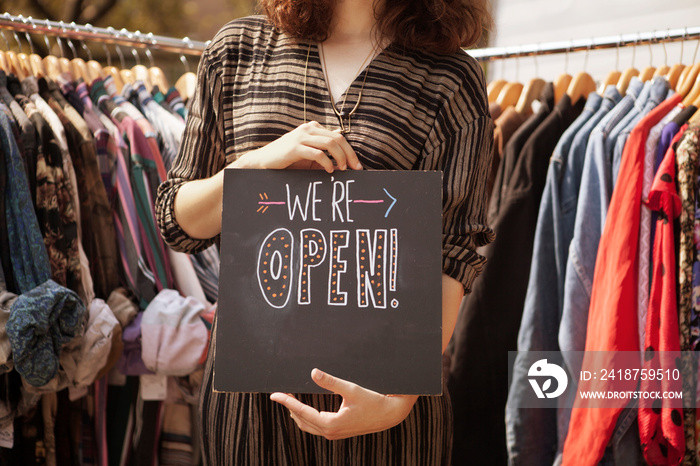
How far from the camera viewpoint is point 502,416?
1.75 m

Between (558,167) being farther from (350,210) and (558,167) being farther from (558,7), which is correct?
(558,7)

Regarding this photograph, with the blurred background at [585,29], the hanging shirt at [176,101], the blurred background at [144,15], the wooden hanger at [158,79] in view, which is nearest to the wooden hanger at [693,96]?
the blurred background at [585,29]

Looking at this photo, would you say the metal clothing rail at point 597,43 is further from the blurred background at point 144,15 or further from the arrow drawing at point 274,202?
the blurred background at point 144,15

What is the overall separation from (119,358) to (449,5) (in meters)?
1.12

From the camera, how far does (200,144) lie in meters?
1.02

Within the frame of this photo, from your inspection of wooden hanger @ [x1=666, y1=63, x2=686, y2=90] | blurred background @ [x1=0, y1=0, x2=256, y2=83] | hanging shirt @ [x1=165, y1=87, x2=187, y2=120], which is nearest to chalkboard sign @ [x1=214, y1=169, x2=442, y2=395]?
hanging shirt @ [x1=165, y1=87, x2=187, y2=120]

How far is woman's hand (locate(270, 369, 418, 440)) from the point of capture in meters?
0.82

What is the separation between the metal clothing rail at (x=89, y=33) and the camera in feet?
5.64

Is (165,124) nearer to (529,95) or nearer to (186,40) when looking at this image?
(186,40)

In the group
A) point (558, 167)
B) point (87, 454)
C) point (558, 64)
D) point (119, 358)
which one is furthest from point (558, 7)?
point (87, 454)

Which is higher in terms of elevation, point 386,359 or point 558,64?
point 558,64

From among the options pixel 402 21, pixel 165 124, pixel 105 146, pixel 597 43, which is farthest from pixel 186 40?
pixel 597 43

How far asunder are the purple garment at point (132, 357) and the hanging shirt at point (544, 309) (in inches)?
35.8

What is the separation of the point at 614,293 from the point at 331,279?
0.88 m
